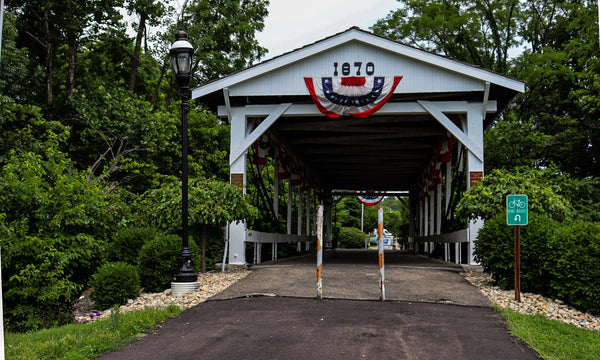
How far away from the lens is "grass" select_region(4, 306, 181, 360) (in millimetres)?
5379

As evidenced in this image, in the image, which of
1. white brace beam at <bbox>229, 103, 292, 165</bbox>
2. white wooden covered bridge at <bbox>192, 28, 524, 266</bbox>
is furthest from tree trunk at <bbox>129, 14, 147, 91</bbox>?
white brace beam at <bbox>229, 103, 292, 165</bbox>

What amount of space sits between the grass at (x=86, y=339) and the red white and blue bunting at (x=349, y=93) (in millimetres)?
7411

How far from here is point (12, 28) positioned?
653 inches

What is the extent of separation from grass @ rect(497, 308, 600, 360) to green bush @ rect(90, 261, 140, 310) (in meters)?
5.84

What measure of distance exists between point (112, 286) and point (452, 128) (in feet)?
27.6

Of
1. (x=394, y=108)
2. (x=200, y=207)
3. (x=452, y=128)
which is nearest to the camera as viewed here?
(x=200, y=207)

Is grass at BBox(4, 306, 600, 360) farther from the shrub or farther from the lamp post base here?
the shrub

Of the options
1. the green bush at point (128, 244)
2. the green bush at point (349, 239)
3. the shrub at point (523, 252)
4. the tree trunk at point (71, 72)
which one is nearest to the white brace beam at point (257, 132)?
the green bush at point (128, 244)

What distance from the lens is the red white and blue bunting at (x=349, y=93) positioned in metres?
13.0

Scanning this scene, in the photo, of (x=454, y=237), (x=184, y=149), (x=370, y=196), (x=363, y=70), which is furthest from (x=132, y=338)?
(x=370, y=196)

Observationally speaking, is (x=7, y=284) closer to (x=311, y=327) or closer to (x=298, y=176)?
(x=311, y=327)

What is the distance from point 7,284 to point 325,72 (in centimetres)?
824

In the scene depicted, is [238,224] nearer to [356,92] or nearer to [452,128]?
[356,92]

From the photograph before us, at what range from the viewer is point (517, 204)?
8516mm
